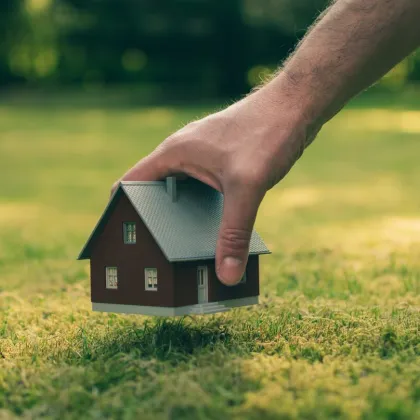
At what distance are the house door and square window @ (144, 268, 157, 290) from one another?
20 centimetres

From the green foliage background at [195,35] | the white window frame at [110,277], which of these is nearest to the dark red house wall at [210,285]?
the white window frame at [110,277]

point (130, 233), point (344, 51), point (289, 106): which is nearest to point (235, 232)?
point (130, 233)

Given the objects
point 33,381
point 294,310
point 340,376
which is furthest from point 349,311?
point 33,381

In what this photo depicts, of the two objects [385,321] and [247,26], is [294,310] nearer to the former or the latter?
[385,321]

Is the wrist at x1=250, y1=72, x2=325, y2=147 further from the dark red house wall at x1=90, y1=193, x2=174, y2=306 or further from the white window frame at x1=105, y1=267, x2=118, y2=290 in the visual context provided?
the white window frame at x1=105, y1=267, x2=118, y2=290

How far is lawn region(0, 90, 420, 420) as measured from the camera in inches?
116

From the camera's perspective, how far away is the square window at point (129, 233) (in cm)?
383

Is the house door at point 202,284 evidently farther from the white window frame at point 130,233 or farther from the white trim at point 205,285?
the white window frame at point 130,233

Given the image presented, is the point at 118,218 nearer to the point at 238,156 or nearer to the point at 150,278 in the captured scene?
the point at 150,278

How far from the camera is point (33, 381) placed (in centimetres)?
330

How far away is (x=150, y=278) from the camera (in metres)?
3.75

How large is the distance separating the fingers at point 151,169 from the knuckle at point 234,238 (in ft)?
1.59

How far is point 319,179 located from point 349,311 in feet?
29.8

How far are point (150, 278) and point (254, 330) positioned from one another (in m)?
0.66
